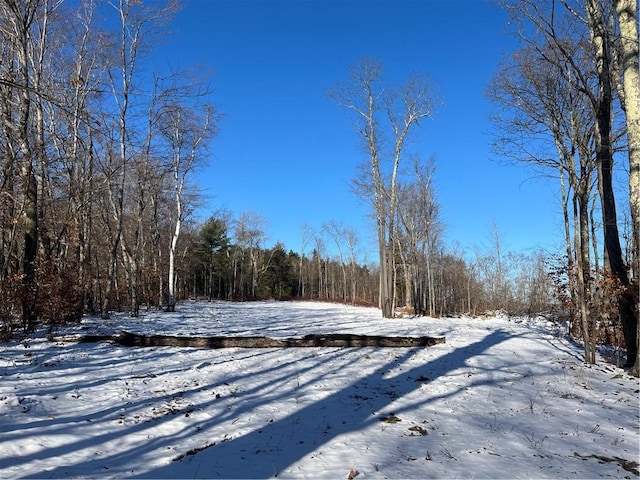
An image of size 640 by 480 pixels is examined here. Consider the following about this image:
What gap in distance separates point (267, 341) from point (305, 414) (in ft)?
14.3

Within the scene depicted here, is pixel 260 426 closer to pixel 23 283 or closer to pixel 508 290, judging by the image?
pixel 23 283

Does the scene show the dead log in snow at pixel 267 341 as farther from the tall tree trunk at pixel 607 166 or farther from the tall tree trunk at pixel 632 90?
the tall tree trunk at pixel 632 90

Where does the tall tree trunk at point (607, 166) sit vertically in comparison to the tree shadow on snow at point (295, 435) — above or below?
above

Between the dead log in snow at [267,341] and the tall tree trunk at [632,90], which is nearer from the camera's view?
the tall tree trunk at [632,90]

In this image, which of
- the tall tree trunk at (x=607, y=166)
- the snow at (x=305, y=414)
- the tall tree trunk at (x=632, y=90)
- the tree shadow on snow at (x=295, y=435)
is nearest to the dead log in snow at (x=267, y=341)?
the snow at (x=305, y=414)

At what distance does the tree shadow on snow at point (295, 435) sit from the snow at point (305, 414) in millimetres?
24

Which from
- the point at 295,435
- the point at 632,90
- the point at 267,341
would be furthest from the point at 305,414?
the point at 632,90

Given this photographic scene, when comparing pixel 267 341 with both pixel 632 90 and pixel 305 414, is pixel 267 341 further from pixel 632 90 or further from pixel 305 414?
pixel 632 90

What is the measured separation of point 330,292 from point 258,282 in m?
14.5

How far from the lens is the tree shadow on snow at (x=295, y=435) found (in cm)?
425

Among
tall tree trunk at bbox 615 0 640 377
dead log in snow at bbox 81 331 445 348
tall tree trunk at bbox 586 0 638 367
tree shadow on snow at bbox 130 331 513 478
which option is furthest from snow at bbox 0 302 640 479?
tall tree trunk at bbox 615 0 640 377

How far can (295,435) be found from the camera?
5305 mm

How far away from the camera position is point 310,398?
6895 millimetres

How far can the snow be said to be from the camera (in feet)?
14.3
